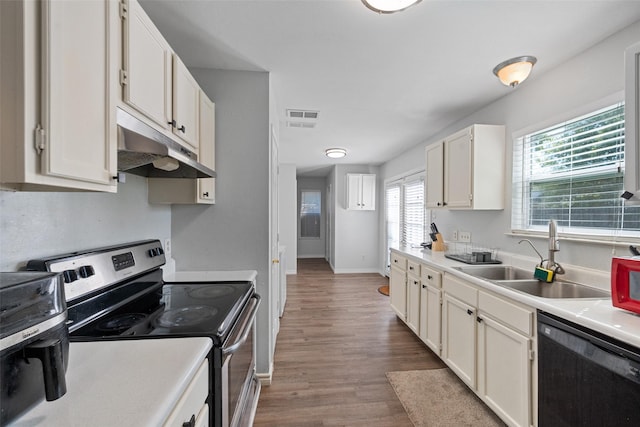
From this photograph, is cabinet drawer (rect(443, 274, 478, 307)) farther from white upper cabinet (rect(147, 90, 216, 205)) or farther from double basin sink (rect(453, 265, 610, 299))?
white upper cabinet (rect(147, 90, 216, 205))

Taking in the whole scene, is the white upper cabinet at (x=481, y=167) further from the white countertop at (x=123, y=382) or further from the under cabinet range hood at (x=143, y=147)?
the white countertop at (x=123, y=382)

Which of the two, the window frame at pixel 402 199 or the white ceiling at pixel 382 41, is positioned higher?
the white ceiling at pixel 382 41

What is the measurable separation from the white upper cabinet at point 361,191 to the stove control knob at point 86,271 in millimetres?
4945

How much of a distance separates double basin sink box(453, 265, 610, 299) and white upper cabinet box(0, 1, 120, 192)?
7.16 feet

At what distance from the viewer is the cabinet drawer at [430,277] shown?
2389mm

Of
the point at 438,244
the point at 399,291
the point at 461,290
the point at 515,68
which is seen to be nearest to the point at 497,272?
the point at 461,290

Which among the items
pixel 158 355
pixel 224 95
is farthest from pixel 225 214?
pixel 158 355

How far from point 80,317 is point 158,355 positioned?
51 cm

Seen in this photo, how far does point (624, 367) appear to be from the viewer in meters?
1.06

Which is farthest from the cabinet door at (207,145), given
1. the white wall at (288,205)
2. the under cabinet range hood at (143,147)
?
the white wall at (288,205)

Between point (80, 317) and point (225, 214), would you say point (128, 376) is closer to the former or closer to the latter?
point (80, 317)

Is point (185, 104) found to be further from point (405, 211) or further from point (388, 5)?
point (405, 211)

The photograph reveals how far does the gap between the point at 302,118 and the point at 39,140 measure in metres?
2.67

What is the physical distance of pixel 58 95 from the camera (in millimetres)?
731
